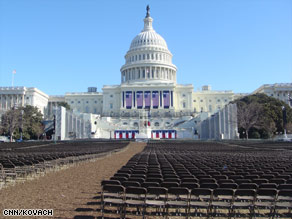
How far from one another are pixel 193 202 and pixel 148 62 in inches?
5122

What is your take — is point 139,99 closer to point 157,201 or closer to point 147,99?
point 147,99

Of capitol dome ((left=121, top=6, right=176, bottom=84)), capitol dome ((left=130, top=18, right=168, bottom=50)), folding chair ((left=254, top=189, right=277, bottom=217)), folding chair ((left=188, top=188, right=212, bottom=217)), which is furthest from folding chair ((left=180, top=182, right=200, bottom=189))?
capitol dome ((left=130, top=18, right=168, bottom=50))

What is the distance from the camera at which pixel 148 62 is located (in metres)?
137

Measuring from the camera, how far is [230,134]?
70.5 meters

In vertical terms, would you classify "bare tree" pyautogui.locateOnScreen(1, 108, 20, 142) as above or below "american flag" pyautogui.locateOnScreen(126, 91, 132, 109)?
below

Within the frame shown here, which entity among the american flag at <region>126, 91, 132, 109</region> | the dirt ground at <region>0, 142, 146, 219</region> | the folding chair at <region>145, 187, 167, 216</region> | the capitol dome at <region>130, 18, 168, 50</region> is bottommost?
the dirt ground at <region>0, 142, 146, 219</region>

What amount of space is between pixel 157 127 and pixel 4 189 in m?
87.2

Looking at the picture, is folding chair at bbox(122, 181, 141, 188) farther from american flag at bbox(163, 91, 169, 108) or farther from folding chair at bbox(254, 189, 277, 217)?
american flag at bbox(163, 91, 169, 108)

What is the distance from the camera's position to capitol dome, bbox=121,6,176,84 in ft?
449

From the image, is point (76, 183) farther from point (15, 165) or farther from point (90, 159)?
point (90, 159)

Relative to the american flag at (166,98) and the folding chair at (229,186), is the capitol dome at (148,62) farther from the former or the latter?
the folding chair at (229,186)

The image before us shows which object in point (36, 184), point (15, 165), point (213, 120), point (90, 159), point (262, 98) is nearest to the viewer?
point (36, 184)

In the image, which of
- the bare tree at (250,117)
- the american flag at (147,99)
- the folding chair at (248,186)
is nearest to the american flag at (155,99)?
the american flag at (147,99)

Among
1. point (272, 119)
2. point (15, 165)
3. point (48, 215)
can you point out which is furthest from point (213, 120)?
point (48, 215)
